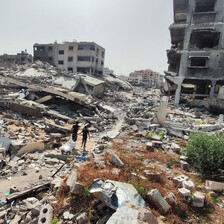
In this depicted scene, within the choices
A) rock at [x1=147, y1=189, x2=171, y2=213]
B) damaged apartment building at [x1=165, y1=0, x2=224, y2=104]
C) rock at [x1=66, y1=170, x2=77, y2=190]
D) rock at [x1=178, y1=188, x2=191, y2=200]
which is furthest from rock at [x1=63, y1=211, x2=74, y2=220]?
damaged apartment building at [x1=165, y1=0, x2=224, y2=104]

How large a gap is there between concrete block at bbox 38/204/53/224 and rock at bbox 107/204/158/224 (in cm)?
148

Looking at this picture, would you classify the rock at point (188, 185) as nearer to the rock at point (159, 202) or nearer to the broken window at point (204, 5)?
the rock at point (159, 202)

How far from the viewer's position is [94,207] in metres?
3.20

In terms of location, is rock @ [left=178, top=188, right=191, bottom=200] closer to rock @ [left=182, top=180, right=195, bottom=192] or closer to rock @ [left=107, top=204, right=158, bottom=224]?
rock @ [left=182, top=180, right=195, bottom=192]

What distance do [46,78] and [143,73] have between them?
7065 cm

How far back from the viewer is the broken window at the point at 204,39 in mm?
16434

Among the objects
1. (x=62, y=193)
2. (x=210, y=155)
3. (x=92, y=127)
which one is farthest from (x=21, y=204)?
(x=92, y=127)

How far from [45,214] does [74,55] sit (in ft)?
119

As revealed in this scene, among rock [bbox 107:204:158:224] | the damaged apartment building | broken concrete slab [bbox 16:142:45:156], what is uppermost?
the damaged apartment building

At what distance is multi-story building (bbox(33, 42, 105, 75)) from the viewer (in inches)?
1376

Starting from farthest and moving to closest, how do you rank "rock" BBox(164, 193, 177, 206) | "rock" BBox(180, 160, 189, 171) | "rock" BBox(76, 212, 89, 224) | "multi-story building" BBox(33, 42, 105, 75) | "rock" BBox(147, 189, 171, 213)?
"multi-story building" BBox(33, 42, 105, 75)
"rock" BBox(180, 160, 189, 171)
"rock" BBox(164, 193, 177, 206)
"rock" BBox(147, 189, 171, 213)
"rock" BBox(76, 212, 89, 224)

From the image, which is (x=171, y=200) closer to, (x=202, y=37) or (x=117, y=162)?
(x=117, y=162)

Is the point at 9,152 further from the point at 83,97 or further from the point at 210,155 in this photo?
the point at 83,97

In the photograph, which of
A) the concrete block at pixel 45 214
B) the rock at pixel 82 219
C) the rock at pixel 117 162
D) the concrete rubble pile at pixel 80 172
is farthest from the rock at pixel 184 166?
the concrete block at pixel 45 214
